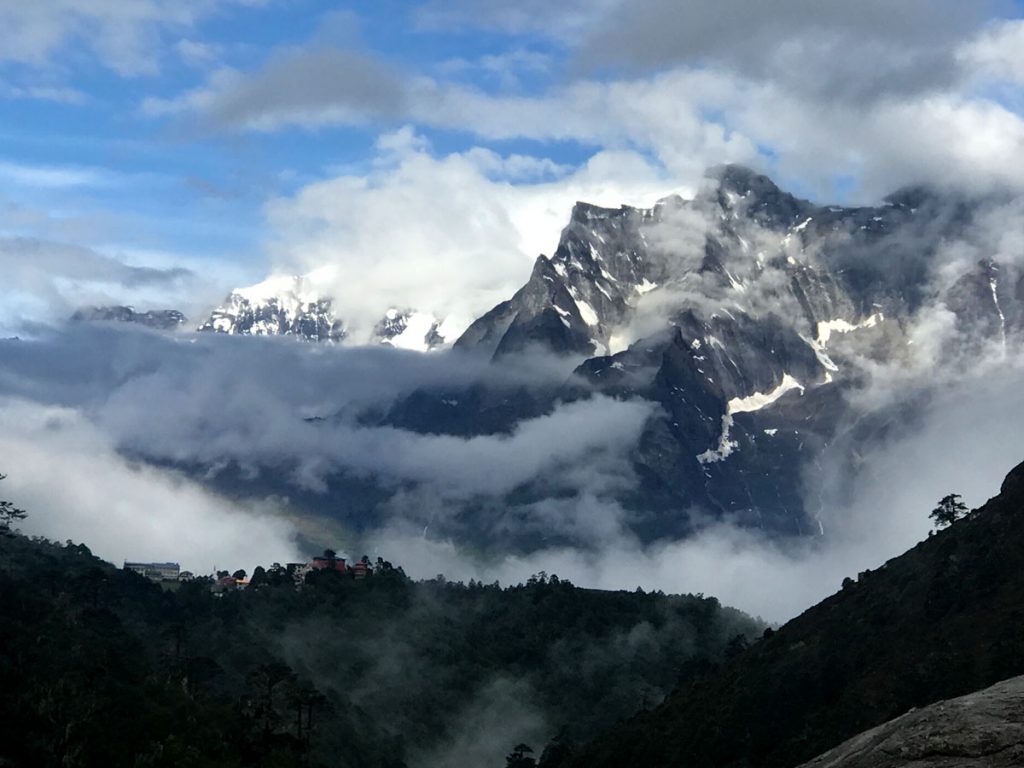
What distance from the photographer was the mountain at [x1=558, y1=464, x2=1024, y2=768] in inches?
5679

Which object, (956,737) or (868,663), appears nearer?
(956,737)

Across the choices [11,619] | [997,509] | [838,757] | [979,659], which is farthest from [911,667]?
[838,757]

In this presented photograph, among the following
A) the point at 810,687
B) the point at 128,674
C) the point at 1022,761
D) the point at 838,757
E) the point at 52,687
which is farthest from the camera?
the point at 810,687

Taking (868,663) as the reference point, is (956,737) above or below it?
below

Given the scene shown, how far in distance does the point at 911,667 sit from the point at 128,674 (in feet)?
305

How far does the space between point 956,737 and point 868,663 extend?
136 m

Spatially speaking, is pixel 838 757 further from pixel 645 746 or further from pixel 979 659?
pixel 645 746

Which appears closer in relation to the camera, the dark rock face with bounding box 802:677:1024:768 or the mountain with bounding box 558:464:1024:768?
the dark rock face with bounding box 802:677:1024:768

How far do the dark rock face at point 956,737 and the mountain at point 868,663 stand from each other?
9909 cm

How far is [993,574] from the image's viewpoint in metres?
163

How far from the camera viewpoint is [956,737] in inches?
1391

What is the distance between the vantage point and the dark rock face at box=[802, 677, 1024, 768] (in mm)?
34406

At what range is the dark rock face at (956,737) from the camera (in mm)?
34406

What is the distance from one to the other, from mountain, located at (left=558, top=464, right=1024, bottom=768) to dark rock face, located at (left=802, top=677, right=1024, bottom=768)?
99.1 metres
